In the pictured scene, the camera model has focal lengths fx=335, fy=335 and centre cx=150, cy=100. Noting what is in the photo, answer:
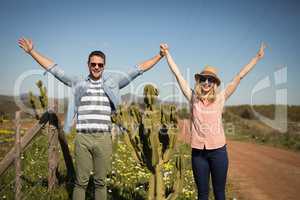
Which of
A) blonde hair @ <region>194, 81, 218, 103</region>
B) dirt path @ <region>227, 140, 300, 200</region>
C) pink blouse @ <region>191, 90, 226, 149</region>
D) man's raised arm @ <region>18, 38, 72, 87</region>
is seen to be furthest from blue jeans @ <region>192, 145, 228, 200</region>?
dirt path @ <region>227, 140, 300, 200</region>

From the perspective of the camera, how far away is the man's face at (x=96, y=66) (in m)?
4.28

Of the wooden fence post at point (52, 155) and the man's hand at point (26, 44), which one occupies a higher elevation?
the man's hand at point (26, 44)

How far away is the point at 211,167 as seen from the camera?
14.1 ft

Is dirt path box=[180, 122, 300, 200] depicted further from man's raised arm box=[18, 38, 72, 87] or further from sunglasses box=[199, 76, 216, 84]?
man's raised arm box=[18, 38, 72, 87]

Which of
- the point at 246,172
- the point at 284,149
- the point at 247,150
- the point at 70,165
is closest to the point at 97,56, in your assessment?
the point at 70,165

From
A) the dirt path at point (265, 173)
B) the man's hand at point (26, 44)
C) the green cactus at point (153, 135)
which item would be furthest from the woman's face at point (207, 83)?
the dirt path at point (265, 173)

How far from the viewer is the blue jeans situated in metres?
4.19

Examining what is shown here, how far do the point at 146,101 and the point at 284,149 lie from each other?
11891 mm

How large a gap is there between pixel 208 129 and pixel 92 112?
4.96 ft

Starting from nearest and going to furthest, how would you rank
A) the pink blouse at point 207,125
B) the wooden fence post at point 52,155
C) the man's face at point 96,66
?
the pink blouse at point 207,125
the man's face at point 96,66
the wooden fence post at point 52,155

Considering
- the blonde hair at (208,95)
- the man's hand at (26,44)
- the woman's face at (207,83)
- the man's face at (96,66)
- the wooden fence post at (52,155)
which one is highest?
the man's hand at (26,44)

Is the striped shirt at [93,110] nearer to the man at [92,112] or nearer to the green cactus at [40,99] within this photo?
the man at [92,112]

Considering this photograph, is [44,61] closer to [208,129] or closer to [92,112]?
[92,112]

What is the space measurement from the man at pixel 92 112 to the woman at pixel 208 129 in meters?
0.98
